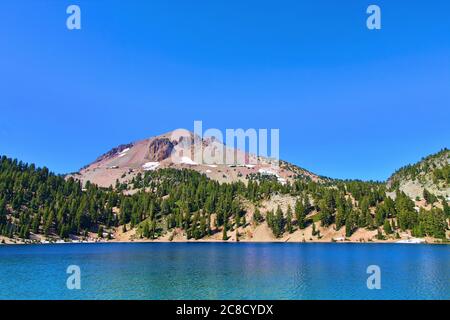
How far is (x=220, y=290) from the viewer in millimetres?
53156

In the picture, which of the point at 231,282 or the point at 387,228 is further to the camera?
the point at 387,228

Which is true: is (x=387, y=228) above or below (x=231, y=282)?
below

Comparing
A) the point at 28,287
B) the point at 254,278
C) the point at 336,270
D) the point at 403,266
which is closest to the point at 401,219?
the point at 403,266

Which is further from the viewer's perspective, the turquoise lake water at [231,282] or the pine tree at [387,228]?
the pine tree at [387,228]

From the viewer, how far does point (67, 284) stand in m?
59.0

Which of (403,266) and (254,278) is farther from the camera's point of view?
(403,266)

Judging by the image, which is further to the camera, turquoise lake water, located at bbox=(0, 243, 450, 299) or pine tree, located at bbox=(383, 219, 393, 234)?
pine tree, located at bbox=(383, 219, 393, 234)
